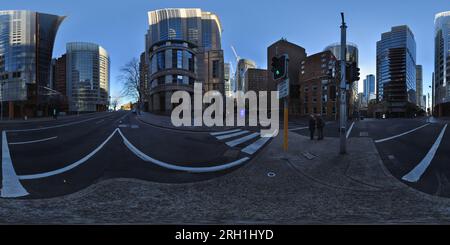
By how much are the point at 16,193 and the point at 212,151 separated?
6856 mm

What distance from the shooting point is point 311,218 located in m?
4.90

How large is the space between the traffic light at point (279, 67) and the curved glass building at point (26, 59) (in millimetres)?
45518

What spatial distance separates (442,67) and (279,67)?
84188mm

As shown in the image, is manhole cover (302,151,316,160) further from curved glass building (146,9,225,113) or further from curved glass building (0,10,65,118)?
curved glass building (0,10,65,118)

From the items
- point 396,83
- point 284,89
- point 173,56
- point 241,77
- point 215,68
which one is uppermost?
point 241,77

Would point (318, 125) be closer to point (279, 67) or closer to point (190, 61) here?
point (279, 67)

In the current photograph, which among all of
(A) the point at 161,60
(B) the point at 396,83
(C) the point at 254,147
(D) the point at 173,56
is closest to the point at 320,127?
(C) the point at 254,147

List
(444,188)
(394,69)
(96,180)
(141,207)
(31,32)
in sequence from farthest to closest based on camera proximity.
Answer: (394,69) < (31,32) < (96,180) < (444,188) < (141,207)

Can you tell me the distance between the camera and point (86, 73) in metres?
50.9

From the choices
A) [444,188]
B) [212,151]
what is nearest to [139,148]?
[212,151]

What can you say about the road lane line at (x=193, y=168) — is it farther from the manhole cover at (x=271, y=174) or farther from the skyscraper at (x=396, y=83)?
the skyscraper at (x=396, y=83)

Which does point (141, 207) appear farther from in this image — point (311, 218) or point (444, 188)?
point (444, 188)

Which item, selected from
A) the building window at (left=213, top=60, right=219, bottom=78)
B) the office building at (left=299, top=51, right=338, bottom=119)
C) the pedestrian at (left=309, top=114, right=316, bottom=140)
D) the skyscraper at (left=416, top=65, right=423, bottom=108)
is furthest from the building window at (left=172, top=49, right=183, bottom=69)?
the skyscraper at (left=416, top=65, right=423, bottom=108)

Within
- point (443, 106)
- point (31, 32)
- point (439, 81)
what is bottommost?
point (443, 106)
